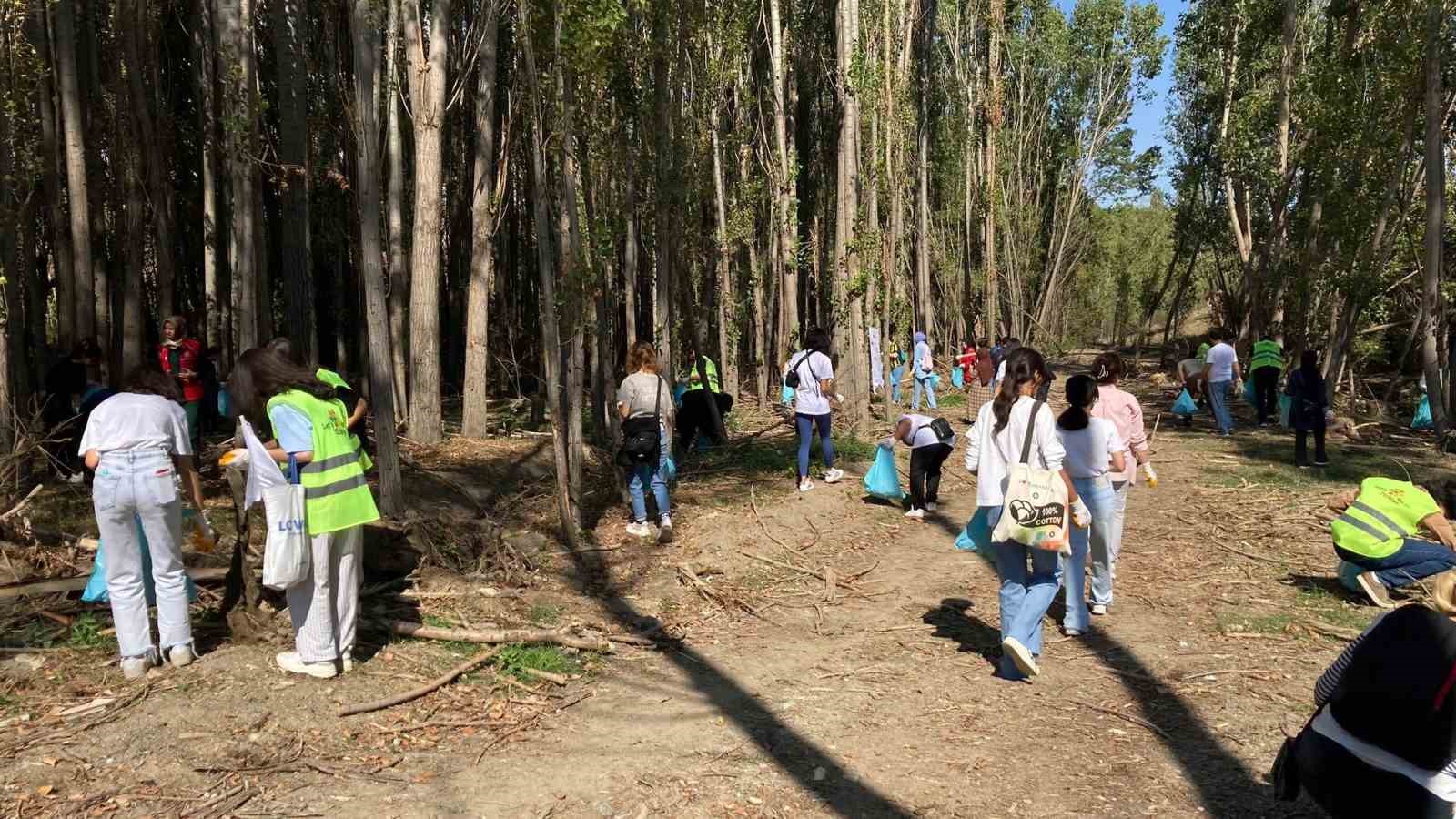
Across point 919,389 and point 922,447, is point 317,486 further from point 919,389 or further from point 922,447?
point 919,389

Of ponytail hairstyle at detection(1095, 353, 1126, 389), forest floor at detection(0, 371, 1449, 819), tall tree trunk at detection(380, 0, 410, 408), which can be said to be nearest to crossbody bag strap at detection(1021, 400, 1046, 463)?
forest floor at detection(0, 371, 1449, 819)

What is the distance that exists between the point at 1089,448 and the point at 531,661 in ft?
12.4

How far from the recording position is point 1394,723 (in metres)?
3.01

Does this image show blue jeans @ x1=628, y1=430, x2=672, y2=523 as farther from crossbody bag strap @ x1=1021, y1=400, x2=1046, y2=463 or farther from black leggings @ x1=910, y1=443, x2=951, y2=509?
crossbody bag strap @ x1=1021, y1=400, x2=1046, y2=463

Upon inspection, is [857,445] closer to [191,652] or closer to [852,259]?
[852,259]

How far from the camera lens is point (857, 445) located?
13297 millimetres

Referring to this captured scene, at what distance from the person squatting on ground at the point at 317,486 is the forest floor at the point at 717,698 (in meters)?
0.25

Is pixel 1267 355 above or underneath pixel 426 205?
underneath

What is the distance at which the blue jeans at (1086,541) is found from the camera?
6242 millimetres

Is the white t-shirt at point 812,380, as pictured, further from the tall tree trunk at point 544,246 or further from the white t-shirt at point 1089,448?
the white t-shirt at point 1089,448

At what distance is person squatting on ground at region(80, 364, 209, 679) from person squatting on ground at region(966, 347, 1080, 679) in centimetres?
451

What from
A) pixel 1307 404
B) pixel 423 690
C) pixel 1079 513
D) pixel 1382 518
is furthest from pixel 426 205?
pixel 1307 404

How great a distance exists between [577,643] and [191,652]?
7.08 feet

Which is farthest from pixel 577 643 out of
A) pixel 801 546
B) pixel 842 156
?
pixel 842 156
